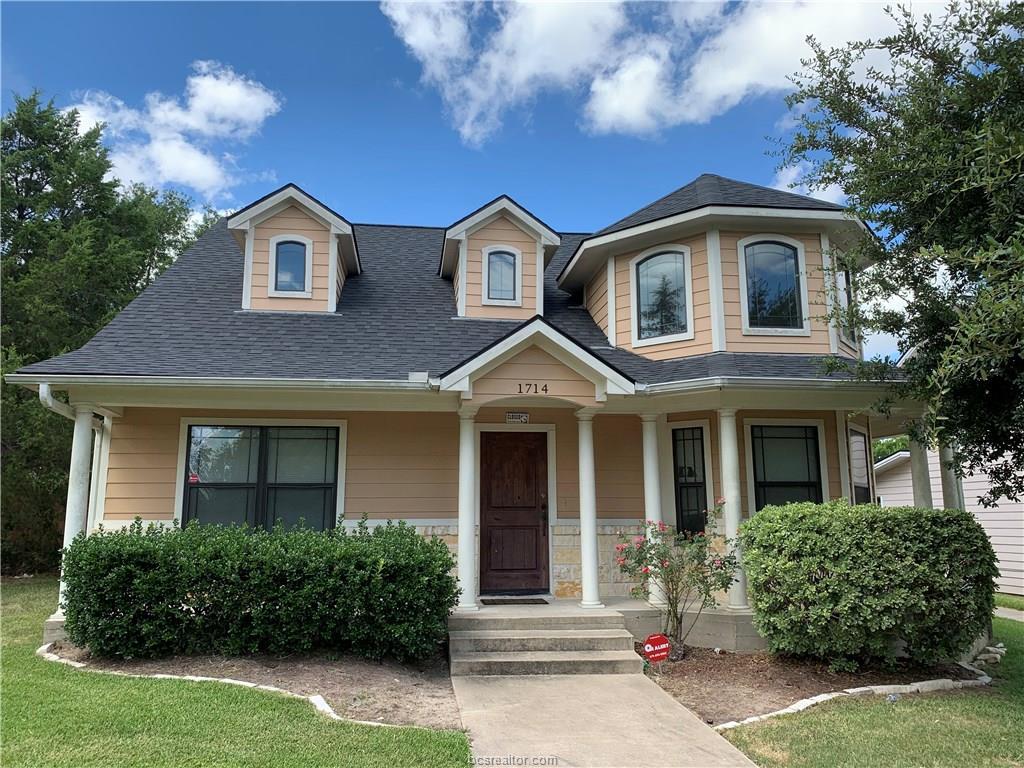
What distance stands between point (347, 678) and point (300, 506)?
2.90 metres

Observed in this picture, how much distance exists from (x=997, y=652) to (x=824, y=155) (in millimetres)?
A: 6197

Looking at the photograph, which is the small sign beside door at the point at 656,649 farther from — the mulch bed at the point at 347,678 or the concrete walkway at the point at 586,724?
the mulch bed at the point at 347,678

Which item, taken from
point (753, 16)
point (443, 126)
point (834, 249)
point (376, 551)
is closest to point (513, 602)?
point (376, 551)

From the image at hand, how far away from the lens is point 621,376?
727cm

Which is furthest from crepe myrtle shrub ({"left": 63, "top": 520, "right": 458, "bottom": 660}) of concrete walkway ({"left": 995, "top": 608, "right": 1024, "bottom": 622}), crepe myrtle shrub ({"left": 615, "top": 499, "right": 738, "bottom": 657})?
concrete walkway ({"left": 995, "top": 608, "right": 1024, "bottom": 622})

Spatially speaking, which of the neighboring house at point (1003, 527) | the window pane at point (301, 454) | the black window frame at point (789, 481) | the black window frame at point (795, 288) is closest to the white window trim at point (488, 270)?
the window pane at point (301, 454)

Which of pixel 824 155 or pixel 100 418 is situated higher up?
pixel 824 155

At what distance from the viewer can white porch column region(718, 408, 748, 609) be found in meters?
7.42

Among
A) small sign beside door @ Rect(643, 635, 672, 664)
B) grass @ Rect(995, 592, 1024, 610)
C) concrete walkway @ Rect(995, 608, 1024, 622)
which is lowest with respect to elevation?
grass @ Rect(995, 592, 1024, 610)

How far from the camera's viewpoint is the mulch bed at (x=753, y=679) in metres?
5.54

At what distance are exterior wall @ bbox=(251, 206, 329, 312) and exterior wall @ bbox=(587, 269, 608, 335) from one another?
13.5ft

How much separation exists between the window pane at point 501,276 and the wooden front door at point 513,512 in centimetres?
229

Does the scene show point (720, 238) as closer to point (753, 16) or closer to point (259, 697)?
point (753, 16)

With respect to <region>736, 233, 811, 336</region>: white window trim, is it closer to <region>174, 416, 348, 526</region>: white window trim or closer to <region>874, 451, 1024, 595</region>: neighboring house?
<region>174, 416, 348, 526</region>: white window trim
